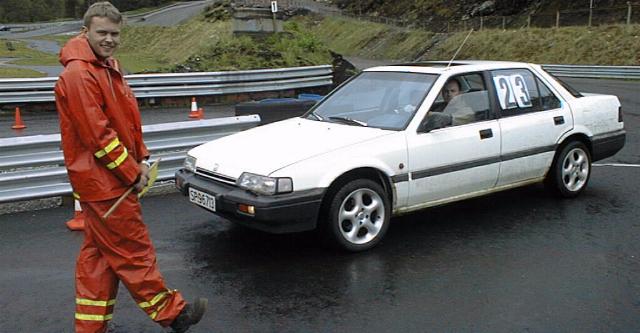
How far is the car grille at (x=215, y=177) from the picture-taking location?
5062mm

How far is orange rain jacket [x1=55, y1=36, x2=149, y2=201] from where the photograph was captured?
326cm

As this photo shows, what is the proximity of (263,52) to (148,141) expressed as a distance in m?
11.4

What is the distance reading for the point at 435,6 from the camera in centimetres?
5266

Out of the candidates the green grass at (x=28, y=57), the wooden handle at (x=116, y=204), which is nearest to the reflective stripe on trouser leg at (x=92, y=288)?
the wooden handle at (x=116, y=204)

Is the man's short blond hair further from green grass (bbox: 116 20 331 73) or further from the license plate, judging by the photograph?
green grass (bbox: 116 20 331 73)

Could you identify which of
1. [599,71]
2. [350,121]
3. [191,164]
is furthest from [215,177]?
[599,71]

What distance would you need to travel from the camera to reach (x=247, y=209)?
15.7 ft

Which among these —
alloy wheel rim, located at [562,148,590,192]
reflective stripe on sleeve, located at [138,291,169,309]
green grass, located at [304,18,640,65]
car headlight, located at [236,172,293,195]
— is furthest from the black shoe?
green grass, located at [304,18,640,65]

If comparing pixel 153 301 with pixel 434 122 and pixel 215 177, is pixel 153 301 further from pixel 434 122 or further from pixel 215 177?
pixel 434 122

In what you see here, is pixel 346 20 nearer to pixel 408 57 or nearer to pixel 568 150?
pixel 408 57

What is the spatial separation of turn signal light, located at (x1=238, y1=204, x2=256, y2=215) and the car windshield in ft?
4.76

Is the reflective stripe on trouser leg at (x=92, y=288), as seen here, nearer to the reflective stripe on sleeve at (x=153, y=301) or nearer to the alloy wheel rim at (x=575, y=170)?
the reflective stripe on sleeve at (x=153, y=301)

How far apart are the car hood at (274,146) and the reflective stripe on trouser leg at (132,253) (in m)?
1.47

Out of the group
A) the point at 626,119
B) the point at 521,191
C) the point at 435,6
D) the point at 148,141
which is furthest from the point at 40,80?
the point at 435,6
